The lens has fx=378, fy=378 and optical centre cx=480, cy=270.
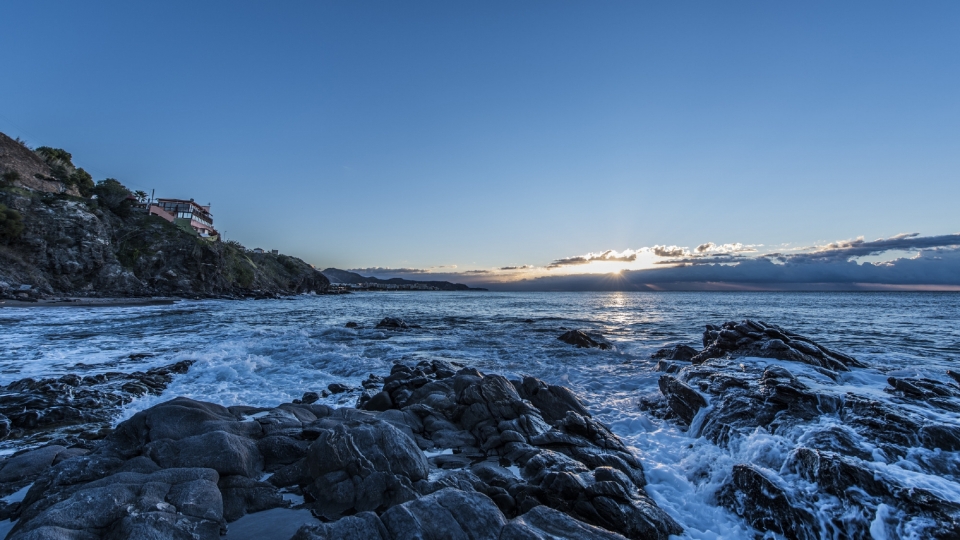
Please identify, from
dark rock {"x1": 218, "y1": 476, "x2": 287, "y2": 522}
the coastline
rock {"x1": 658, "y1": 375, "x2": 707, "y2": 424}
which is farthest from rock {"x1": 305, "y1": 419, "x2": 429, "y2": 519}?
the coastline

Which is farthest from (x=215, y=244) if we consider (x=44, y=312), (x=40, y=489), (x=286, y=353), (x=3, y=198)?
(x=40, y=489)

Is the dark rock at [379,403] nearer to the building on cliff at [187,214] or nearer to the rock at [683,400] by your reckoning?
the rock at [683,400]

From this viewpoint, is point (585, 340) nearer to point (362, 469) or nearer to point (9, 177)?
point (362, 469)

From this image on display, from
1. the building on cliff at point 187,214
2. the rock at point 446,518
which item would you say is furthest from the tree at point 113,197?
the rock at point 446,518

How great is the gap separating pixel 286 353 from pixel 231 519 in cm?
1693

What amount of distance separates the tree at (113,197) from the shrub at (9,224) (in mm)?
27056

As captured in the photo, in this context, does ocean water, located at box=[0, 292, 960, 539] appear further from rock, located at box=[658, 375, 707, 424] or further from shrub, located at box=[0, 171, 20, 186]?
shrub, located at box=[0, 171, 20, 186]

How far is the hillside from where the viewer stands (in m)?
48.5

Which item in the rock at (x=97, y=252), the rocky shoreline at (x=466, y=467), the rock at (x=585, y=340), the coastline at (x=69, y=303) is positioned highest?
the rock at (x=97, y=252)

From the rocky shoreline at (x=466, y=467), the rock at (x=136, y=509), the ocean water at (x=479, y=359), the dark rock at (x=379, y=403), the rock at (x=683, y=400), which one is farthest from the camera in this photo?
the dark rock at (x=379, y=403)

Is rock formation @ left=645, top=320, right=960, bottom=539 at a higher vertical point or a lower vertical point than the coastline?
lower

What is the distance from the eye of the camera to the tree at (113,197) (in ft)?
240

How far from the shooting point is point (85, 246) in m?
54.4

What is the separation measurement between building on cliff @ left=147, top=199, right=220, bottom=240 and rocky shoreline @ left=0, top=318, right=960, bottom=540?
333 ft
